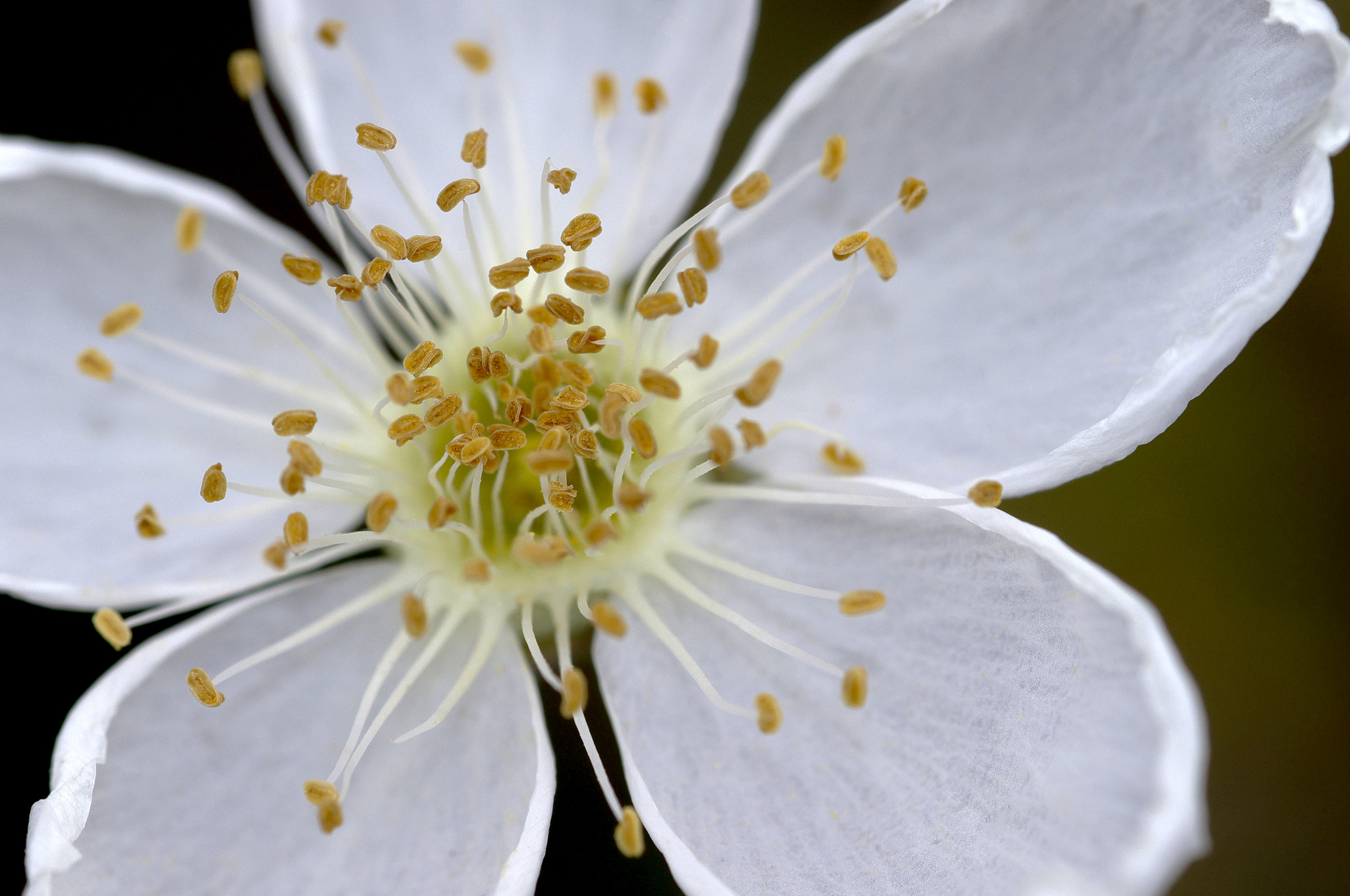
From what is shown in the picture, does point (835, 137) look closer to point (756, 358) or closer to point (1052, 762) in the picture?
point (756, 358)

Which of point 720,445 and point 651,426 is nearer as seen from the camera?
point 720,445

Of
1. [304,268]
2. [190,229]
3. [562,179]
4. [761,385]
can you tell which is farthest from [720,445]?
[190,229]

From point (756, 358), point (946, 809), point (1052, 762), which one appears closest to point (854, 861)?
point (946, 809)

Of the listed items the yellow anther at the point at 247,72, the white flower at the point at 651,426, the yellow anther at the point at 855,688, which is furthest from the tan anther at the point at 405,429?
the yellow anther at the point at 855,688

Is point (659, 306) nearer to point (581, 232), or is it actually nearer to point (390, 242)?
point (581, 232)

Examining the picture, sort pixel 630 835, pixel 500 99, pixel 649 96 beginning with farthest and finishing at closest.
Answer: pixel 500 99, pixel 649 96, pixel 630 835

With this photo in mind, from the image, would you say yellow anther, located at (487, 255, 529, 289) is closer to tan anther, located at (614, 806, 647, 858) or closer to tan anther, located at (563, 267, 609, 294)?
tan anther, located at (563, 267, 609, 294)

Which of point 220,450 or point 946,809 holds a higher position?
point 220,450

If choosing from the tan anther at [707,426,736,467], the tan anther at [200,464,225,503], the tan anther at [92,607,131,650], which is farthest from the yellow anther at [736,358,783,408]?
the tan anther at [92,607,131,650]
